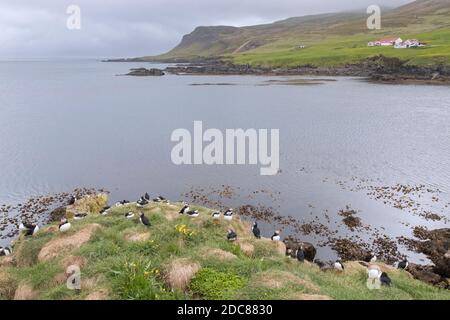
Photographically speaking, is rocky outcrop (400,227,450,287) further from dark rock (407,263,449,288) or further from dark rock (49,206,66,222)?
dark rock (49,206,66,222)

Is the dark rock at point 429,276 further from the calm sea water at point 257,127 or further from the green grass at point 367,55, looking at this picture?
the green grass at point 367,55

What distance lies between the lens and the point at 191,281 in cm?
1608

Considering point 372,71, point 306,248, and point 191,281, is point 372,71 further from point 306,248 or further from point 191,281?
point 191,281

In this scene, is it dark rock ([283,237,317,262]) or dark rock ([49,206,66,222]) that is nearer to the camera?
dark rock ([283,237,317,262])

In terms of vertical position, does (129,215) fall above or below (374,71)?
below

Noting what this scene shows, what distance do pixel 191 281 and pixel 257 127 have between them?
5578 centimetres

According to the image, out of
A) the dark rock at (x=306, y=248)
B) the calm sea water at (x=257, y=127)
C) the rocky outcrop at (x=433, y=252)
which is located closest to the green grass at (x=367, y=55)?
the calm sea water at (x=257, y=127)

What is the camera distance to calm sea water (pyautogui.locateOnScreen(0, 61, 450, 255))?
4197cm

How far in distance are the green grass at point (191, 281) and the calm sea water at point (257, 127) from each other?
1630cm

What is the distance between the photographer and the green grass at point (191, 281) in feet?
49.0

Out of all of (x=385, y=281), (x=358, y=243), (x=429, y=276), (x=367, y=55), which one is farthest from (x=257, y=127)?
(x=367, y=55)

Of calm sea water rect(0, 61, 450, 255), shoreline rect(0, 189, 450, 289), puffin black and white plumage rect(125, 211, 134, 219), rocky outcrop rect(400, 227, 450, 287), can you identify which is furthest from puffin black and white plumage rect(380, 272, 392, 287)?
calm sea water rect(0, 61, 450, 255)

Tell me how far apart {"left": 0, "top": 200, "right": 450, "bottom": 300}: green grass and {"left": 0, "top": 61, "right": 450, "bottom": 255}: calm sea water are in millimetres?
16304

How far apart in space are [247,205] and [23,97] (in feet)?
350
